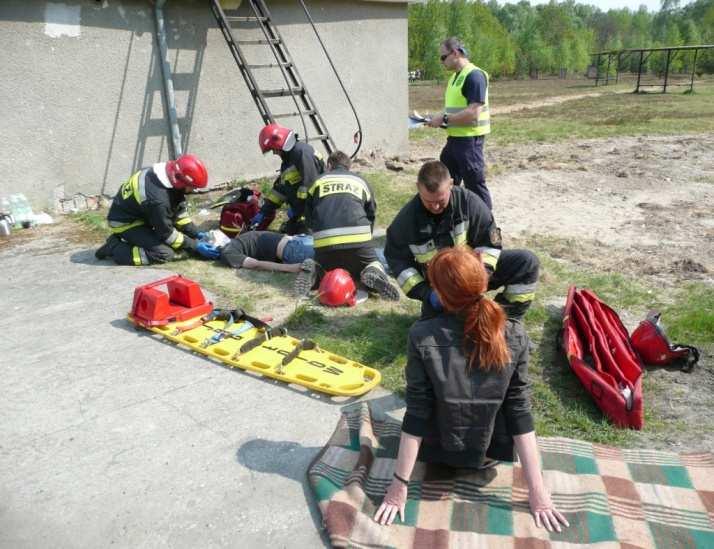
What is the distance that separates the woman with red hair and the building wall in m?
7.09

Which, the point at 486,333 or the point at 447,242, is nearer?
the point at 486,333

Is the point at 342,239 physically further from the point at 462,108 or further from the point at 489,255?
the point at 462,108

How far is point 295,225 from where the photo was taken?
23.8ft

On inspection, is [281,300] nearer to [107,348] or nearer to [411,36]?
[107,348]

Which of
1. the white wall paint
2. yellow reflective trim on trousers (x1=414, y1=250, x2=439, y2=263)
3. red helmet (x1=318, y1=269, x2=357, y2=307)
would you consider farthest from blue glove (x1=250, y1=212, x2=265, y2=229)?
the white wall paint

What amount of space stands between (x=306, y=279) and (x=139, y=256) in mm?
2008

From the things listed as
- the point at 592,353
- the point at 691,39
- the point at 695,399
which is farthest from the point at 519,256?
the point at 691,39

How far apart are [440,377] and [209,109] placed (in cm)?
775

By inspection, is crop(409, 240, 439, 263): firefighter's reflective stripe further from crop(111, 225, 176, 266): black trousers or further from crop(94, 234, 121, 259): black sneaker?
crop(94, 234, 121, 259): black sneaker

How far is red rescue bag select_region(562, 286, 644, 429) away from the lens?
12.0 feet

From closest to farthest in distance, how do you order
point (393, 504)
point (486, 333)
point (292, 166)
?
point (486, 333) → point (393, 504) → point (292, 166)

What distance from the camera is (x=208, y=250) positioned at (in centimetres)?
674

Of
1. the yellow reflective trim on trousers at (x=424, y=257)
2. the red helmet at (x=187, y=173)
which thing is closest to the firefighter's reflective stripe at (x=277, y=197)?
the red helmet at (x=187, y=173)

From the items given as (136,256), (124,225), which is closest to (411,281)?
(136,256)
